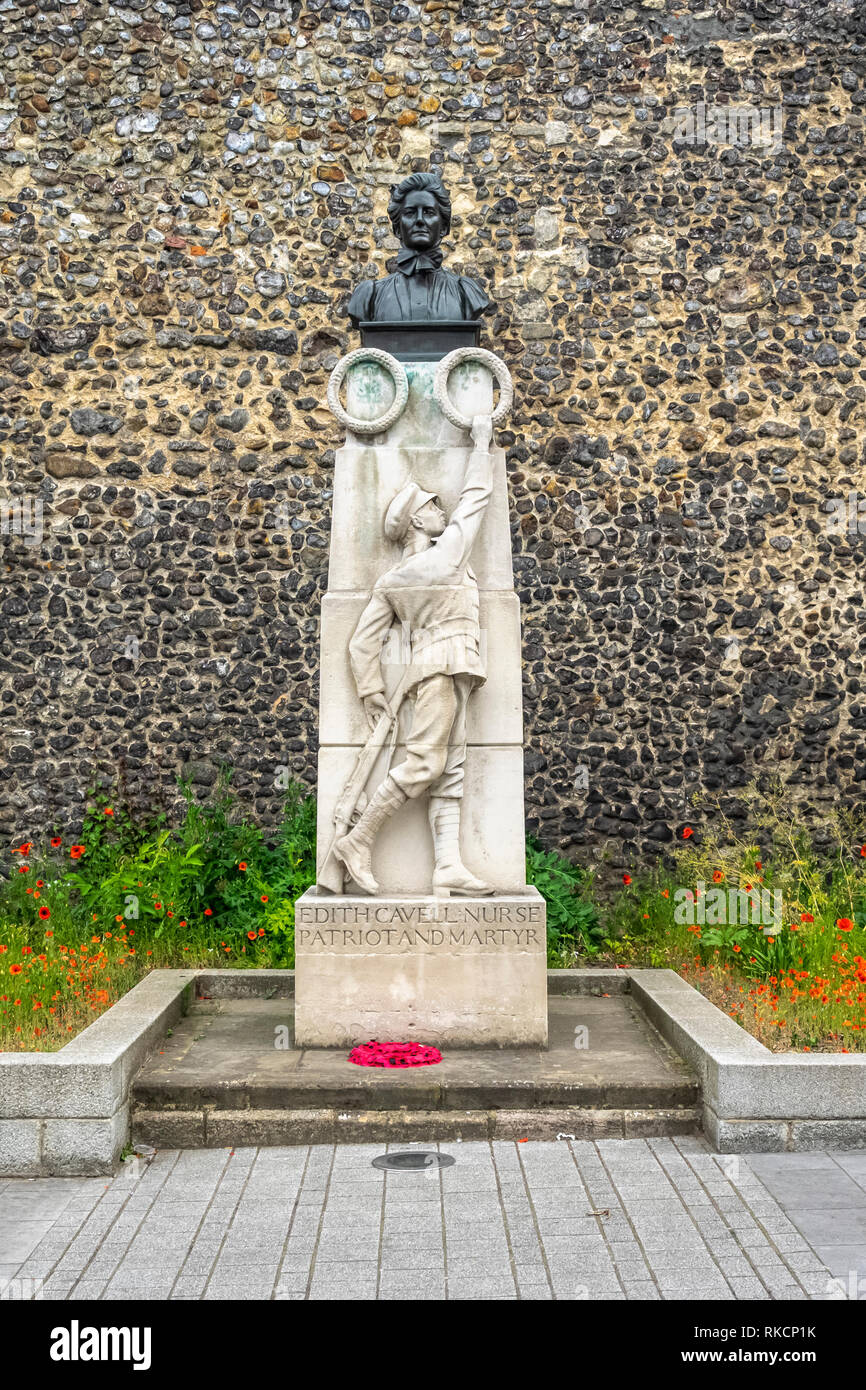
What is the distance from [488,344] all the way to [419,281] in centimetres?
400

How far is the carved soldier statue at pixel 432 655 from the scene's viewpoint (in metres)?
6.21

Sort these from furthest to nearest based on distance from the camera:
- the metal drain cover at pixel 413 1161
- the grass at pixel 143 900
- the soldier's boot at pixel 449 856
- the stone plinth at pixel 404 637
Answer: the grass at pixel 143 900
the stone plinth at pixel 404 637
the soldier's boot at pixel 449 856
the metal drain cover at pixel 413 1161

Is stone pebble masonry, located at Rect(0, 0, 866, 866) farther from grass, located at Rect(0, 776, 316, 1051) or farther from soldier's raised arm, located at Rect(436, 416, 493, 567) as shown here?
soldier's raised arm, located at Rect(436, 416, 493, 567)

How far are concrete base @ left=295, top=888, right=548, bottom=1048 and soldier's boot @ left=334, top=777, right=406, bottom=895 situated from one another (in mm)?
152

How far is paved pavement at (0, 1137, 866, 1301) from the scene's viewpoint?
402cm

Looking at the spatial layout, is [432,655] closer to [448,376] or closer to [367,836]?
[367,836]

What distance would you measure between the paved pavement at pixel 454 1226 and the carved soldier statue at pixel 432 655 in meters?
1.52

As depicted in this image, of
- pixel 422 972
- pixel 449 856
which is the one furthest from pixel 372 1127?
pixel 449 856

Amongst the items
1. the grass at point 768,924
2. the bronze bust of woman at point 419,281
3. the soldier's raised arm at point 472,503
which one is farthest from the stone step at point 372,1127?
the bronze bust of woman at point 419,281

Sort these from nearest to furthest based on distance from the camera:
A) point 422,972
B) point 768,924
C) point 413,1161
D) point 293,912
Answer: point 413,1161
point 422,972
point 768,924
point 293,912

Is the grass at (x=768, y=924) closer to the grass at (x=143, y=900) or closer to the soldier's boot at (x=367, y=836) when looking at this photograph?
the soldier's boot at (x=367, y=836)

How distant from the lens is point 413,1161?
5133 mm

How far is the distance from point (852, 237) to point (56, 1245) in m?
9.85

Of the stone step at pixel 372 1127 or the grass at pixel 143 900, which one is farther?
the grass at pixel 143 900
